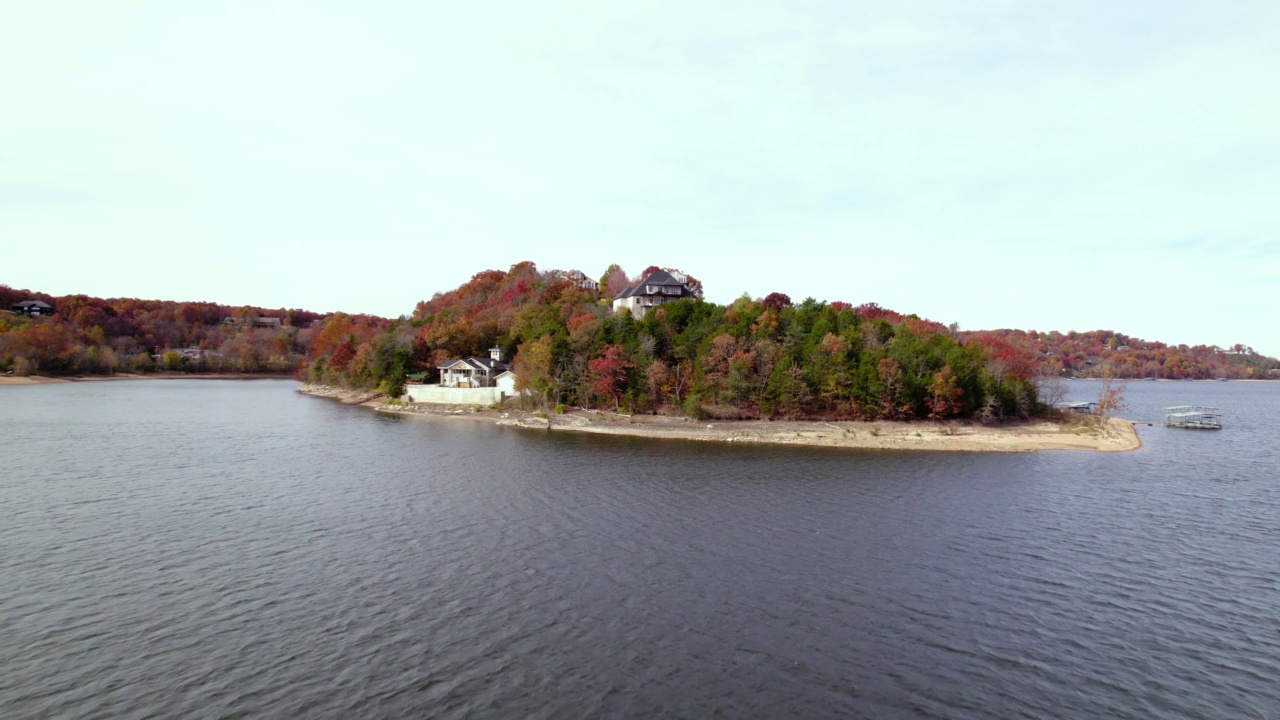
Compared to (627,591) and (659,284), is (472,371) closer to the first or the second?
(659,284)

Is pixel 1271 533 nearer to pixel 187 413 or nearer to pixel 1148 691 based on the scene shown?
pixel 1148 691

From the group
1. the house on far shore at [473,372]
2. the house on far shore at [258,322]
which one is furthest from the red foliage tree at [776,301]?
the house on far shore at [258,322]

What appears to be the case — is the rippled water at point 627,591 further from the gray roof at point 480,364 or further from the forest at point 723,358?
the gray roof at point 480,364

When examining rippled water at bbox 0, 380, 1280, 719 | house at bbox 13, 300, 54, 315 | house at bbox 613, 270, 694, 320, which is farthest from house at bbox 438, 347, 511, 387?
house at bbox 13, 300, 54, 315

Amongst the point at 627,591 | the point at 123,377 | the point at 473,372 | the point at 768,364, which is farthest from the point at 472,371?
the point at 123,377

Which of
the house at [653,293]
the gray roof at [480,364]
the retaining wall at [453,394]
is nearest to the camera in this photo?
the retaining wall at [453,394]
